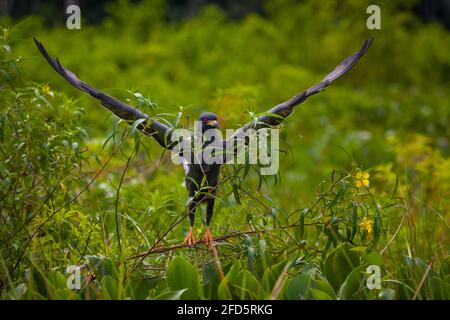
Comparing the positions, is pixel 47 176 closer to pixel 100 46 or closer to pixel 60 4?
pixel 100 46

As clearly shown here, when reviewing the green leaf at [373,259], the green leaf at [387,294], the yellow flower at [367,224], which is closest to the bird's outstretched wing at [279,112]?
the yellow flower at [367,224]

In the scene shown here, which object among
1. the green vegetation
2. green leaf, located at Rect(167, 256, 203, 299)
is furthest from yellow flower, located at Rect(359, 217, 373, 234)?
green leaf, located at Rect(167, 256, 203, 299)

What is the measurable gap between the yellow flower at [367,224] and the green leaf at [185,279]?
0.82m

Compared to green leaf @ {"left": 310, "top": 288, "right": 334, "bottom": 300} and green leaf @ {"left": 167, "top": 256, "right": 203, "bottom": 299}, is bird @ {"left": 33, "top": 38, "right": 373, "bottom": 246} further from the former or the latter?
green leaf @ {"left": 310, "top": 288, "right": 334, "bottom": 300}

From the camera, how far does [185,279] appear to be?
3.39 metres

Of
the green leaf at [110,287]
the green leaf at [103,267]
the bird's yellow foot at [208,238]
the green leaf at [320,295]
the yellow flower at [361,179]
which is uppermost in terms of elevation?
the yellow flower at [361,179]

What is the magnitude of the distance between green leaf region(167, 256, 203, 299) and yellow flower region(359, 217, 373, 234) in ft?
2.70

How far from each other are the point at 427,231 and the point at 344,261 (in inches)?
36.2

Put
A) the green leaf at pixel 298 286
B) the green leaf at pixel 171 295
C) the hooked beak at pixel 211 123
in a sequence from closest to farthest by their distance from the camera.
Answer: the green leaf at pixel 171 295 < the green leaf at pixel 298 286 < the hooked beak at pixel 211 123

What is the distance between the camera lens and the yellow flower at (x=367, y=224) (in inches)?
140

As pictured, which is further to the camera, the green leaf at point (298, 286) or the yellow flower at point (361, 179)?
the yellow flower at point (361, 179)

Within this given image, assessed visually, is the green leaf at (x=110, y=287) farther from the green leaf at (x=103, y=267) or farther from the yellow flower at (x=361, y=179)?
the yellow flower at (x=361, y=179)

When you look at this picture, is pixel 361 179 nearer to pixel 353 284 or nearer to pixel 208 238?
pixel 353 284
